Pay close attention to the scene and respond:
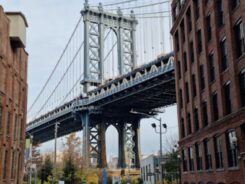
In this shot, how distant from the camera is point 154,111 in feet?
312

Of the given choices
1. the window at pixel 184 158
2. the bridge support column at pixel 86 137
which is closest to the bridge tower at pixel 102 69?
the bridge support column at pixel 86 137

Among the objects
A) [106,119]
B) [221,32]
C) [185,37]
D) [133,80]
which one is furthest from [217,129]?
[106,119]

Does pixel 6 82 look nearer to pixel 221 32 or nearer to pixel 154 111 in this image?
pixel 221 32

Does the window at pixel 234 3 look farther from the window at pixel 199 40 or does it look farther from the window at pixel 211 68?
the window at pixel 199 40

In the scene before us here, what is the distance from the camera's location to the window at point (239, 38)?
2689cm

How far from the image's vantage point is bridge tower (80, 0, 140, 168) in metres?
96.7

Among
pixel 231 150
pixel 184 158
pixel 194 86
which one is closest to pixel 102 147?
pixel 184 158

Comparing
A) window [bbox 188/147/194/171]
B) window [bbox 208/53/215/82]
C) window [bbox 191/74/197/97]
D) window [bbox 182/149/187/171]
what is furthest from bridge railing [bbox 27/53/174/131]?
window [bbox 208/53/215/82]

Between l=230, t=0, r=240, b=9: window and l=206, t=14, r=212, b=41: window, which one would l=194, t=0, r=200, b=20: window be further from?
l=230, t=0, r=240, b=9: window

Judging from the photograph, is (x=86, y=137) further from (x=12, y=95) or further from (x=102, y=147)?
(x=12, y=95)

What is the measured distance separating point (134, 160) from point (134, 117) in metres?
9.54

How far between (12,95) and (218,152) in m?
16.9

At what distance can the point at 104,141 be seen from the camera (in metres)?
97.1

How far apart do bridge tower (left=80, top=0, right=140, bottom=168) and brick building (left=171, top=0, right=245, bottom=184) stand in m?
52.5
